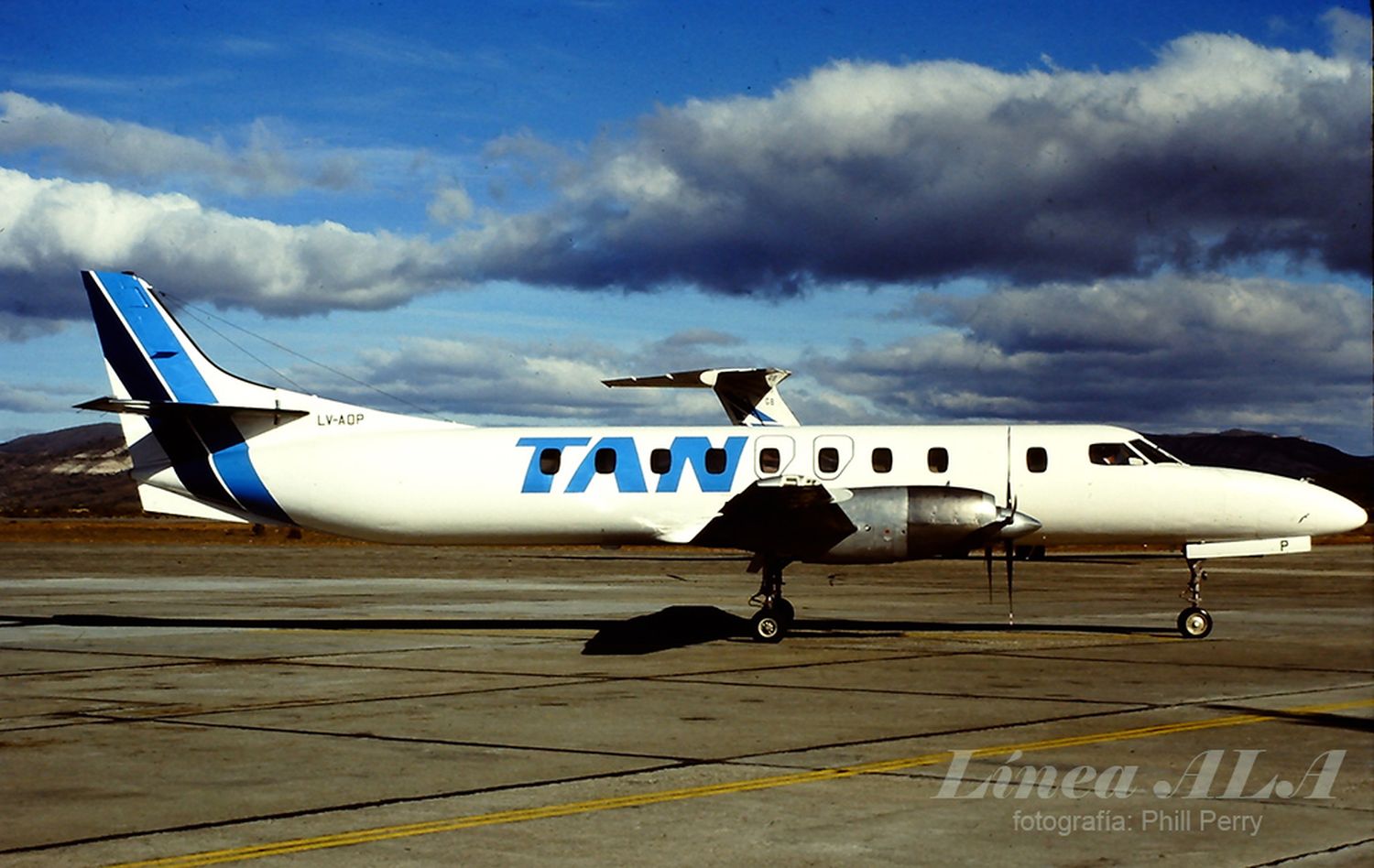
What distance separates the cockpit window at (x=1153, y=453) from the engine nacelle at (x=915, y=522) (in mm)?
3440

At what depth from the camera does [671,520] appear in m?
21.9

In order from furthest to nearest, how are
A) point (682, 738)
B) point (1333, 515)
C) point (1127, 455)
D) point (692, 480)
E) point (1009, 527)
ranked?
1. point (692, 480)
2. point (1127, 455)
3. point (1333, 515)
4. point (1009, 527)
5. point (682, 738)

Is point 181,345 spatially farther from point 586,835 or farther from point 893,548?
point 586,835

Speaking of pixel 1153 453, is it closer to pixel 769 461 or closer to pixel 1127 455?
pixel 1127 455

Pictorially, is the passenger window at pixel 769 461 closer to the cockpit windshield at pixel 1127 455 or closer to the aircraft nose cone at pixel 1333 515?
the cockpit windshield at pixel 1127 455

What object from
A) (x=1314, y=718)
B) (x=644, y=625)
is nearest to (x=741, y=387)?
(x=644, y=625)

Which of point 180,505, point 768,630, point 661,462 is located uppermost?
point 661,462

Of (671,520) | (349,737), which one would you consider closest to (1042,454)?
(671,520)

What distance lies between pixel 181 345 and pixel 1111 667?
16159mm

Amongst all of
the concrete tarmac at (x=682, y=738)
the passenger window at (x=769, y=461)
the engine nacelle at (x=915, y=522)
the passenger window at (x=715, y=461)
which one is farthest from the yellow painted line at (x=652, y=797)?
the passenger window at (x=715, y=461)

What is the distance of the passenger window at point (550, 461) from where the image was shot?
871 inches

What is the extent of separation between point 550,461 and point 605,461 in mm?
920

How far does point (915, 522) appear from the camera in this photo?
19.4 m

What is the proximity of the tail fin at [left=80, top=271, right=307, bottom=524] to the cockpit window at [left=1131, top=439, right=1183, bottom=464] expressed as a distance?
45.4 feet
